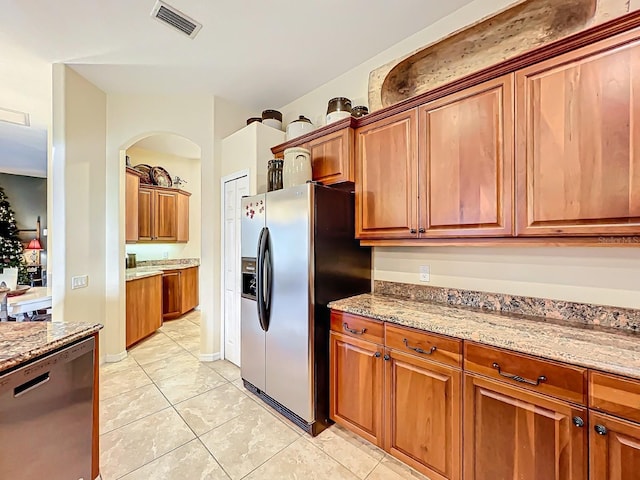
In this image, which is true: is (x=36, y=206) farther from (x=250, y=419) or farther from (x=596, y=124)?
(x=596, y=124)

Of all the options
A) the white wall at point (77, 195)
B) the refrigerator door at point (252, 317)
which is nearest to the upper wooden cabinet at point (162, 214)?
the white wall at point (77, 195)

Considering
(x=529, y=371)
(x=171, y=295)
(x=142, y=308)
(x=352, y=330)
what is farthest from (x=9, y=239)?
(x=529, y=371)

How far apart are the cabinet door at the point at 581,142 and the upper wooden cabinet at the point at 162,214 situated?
4.73 metres

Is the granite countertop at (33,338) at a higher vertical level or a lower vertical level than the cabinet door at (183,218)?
lower

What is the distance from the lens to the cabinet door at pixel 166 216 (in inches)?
194

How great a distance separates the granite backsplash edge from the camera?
149 centimetres

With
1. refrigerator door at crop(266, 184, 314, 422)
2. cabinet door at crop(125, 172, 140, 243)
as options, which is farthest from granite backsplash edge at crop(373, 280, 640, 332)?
cabinet door at crop(125, 172, 140, 243)

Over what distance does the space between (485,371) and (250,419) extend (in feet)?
5.84

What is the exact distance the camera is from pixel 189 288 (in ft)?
17.2

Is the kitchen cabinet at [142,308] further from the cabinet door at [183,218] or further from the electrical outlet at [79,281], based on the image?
the cabinet door at [183,218]

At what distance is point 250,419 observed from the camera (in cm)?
224

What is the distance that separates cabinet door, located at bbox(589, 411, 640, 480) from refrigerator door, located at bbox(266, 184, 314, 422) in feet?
4.82

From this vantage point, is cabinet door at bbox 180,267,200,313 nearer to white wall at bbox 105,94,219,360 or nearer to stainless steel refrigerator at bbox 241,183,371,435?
white wall at bbox 105,94,219,360

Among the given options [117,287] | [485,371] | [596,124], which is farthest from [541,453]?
[117,287]
